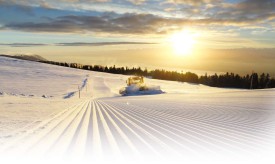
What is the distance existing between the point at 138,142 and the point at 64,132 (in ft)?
9.30

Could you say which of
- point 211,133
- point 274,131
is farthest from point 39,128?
point 274,131

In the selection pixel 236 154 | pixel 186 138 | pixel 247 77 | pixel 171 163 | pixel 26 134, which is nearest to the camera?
pixel 171 163

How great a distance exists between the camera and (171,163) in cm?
603

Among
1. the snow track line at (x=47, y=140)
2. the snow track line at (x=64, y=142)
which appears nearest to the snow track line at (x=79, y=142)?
the snow track line at (x=64, y=142)

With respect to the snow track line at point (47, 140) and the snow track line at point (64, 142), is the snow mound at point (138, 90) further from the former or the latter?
the snow track line at point (64, 142)

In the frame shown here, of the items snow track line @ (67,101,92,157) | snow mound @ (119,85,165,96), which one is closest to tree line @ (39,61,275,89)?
snow mound @ (119,85,165,96)

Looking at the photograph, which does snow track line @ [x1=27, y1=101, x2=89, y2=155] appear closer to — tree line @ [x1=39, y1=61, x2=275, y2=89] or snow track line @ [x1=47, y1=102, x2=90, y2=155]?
snow track line @ [x1=47, y1=102, x2=90, y2=155]

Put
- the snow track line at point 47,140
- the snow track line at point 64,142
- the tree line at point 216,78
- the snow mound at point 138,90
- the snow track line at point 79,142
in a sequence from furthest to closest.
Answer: the tree line at point 216,78, the snow mound at point 138,90, the snow track line at point 47,140, the snow track line at point 64,142, the snow track line at point 79,142

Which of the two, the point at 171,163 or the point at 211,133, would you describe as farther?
the point at 211,133

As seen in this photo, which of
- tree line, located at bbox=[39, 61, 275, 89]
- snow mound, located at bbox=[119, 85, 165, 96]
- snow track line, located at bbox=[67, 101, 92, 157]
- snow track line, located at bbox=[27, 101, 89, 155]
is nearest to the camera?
snow track line, located at bbox=[67, 101, 92, 157]

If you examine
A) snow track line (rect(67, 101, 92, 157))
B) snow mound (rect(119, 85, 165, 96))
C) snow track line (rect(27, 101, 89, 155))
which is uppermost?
snow track line (rect(67, 101, 92, 157))

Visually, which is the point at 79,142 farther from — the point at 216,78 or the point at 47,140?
the point at 216,78

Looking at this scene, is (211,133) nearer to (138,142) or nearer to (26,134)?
(138,142)

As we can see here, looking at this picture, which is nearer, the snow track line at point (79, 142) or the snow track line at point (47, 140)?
the snow track line at point (79, 142)
